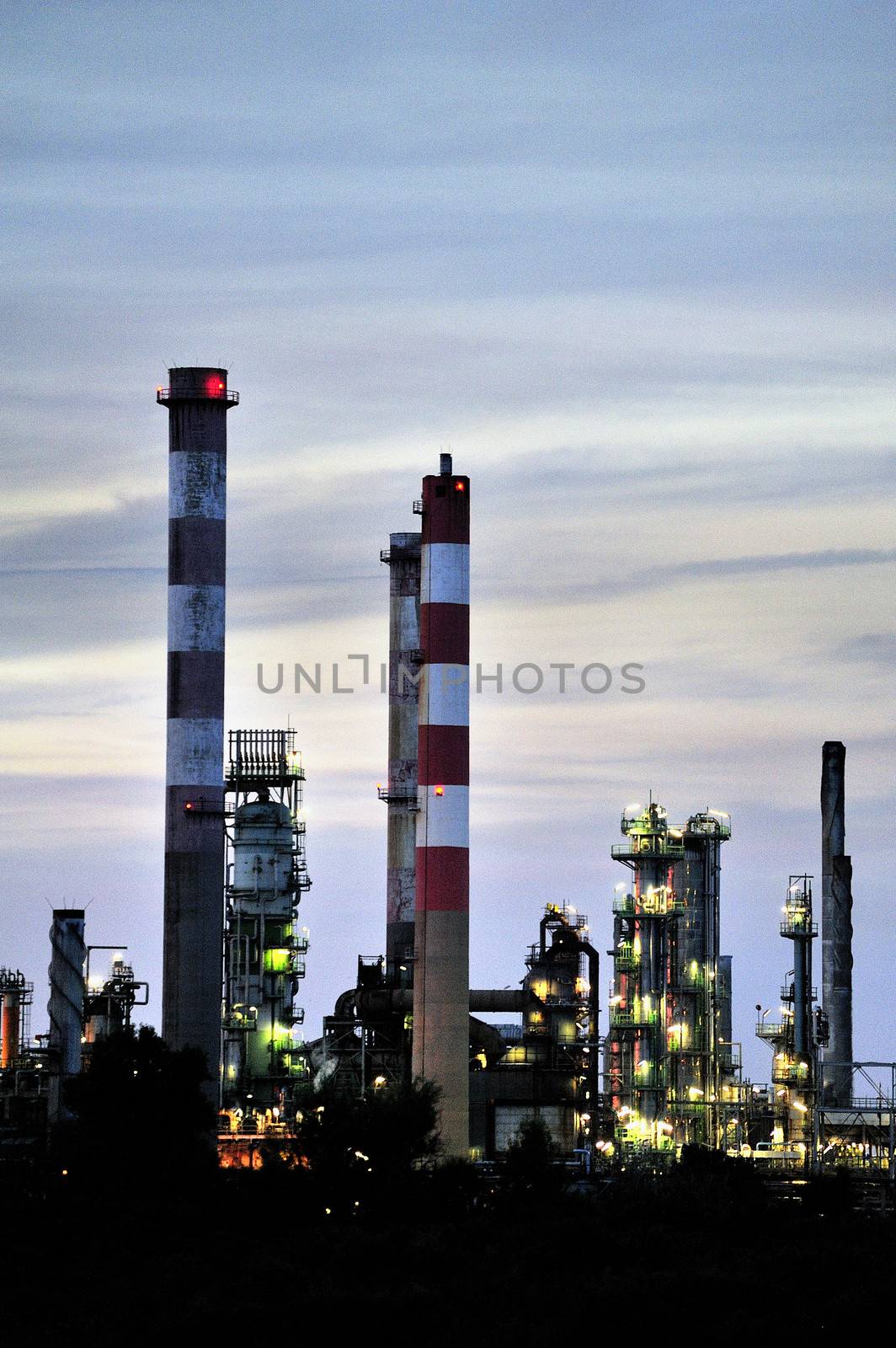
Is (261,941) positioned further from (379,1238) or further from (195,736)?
(379,1238)

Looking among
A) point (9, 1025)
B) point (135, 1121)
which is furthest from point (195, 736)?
point (135, 1121)

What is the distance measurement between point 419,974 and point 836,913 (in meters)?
20.5

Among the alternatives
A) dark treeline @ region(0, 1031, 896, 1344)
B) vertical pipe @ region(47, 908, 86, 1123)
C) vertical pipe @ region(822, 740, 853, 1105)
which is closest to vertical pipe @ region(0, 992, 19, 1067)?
vertical pipe @ region(47, 908, 86, 1123)

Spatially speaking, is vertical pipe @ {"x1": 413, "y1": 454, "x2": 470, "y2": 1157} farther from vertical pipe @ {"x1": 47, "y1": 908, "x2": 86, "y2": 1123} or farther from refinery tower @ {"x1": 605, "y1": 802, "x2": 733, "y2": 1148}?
refinery tower @ {"x1": 605, "y1": 802, "x2": 733, "y2": 1148}

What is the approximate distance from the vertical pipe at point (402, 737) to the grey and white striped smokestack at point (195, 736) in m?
8.97

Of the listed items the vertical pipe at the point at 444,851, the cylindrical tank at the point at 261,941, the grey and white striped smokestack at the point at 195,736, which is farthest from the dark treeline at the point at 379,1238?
the cylindrical tank at the point at 261,941

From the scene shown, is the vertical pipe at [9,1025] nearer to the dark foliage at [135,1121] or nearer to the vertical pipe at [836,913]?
the dark foliage at [135,1121]

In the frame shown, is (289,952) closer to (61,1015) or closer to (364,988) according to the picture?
(364,988)

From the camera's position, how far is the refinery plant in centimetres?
6412

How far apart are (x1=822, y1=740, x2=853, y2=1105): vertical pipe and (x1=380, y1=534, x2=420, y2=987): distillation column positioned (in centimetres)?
1322

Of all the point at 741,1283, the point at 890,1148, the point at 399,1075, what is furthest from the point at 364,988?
the point at 741,1283

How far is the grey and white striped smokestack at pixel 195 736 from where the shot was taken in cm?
6812

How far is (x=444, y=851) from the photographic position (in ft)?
209

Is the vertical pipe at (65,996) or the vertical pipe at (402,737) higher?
the vertical pipe at (402,737)
